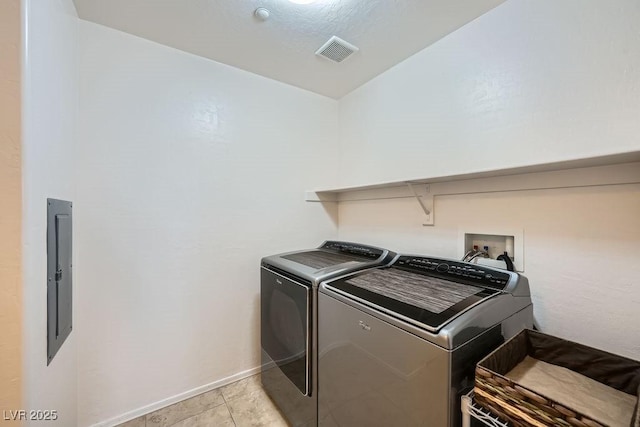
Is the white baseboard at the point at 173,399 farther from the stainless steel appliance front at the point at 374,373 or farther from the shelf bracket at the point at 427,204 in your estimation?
the shelf bracket at the point at 427,204

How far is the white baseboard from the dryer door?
1.20 feet

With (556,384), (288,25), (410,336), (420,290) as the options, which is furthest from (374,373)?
(288,25)

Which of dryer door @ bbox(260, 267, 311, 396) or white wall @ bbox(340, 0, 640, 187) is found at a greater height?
white wall @ bbox(340, 0, 640, 187)

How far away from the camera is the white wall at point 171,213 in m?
1.47

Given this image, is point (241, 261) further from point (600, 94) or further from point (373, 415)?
point (600, 94)

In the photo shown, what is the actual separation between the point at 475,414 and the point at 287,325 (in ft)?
3.31

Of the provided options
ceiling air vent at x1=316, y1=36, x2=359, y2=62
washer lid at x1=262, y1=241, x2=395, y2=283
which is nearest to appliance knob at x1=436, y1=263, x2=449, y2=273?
washer lid at x1=262, y1=241, x2=395, y2=283

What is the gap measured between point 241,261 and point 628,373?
6.35 feet

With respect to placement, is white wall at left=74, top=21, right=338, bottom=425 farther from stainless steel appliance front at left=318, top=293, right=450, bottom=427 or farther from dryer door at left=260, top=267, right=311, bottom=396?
stainless steel appliance front at left=318, top=293, right=450, bottom=427

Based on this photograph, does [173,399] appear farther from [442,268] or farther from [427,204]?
[427,204]

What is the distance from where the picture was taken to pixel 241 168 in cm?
194

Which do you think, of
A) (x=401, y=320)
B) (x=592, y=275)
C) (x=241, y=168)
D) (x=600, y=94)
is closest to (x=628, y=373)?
(x=592, y=275)

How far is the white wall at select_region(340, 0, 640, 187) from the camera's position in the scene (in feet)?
3.25

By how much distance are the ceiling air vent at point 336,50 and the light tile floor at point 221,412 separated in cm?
238
